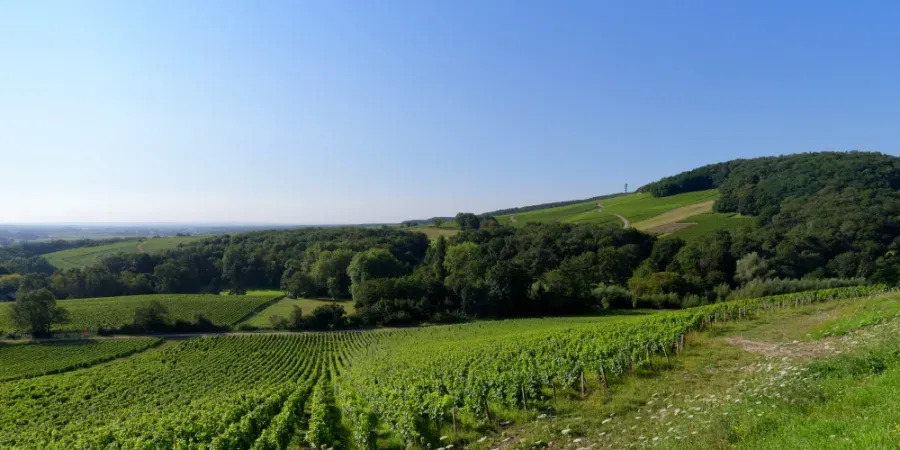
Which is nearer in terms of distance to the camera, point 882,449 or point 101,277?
point 882,449

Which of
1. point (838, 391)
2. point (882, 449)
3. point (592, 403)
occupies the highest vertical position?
point (882, 449)

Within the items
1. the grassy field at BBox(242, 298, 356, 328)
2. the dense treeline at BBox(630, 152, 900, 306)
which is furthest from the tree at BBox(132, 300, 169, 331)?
the dense treeline at BBox(630, 152, 900, 306)

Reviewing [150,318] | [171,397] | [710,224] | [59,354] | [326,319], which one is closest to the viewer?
[171,397]

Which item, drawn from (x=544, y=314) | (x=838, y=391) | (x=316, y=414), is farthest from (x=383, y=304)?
(x=838, y=391)

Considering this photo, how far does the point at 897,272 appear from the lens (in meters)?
56.9

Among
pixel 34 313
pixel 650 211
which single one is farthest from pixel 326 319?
pixel 650 211

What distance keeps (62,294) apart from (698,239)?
151633 mm

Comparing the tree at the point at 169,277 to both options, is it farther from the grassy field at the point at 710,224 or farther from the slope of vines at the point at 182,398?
the grassy field at the point at 710,224

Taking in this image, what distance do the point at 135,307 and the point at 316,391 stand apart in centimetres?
7073

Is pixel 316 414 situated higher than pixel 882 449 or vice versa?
pixel 882 449

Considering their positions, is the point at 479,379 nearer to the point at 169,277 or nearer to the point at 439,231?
the point at 169,277

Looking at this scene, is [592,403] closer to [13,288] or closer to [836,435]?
[836,435]

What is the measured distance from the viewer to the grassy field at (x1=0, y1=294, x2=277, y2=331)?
67.3 m

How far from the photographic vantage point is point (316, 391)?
82.0 feet
